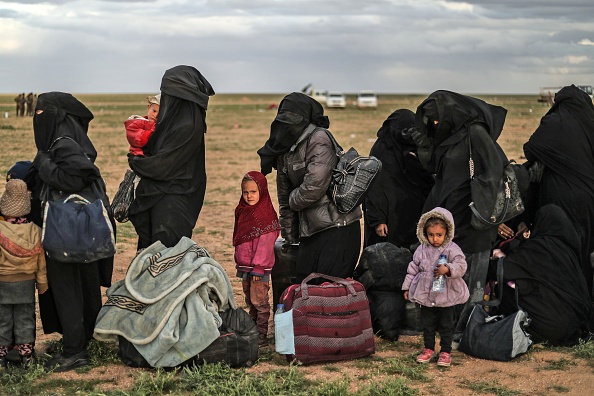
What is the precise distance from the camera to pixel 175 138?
18.9 feet

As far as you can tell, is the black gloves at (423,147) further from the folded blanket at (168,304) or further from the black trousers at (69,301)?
the black trousers at (69,301)

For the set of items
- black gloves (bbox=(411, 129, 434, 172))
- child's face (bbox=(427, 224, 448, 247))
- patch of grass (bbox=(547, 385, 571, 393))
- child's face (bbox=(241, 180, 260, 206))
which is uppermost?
black gloves (bbox=(411, 129, 434, 172))

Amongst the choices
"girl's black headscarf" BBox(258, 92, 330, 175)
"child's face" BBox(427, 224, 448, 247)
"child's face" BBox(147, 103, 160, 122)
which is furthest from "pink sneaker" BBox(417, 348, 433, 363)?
"child's face" BBox(147, 103, 160, 122)

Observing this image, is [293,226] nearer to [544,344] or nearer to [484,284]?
[484,284]

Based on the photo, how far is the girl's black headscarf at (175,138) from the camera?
5711 millimetres

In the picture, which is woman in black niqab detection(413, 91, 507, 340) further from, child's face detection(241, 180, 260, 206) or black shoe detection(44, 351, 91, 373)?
black shoe detection(44, 351, 91, 373)

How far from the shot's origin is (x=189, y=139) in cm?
578

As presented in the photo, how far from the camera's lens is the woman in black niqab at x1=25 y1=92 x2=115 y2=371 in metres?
5.39

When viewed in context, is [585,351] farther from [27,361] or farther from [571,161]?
[27,361]

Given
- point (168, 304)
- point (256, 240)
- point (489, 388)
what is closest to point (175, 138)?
point (256, 240)

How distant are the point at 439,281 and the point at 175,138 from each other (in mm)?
2043

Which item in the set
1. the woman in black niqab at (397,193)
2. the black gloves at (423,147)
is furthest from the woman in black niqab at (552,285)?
the woman in black niqab at (397,193)

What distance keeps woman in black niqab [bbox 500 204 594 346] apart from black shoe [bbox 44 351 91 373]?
10.1ft

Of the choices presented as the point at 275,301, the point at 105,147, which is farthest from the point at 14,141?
the point at 275,301
